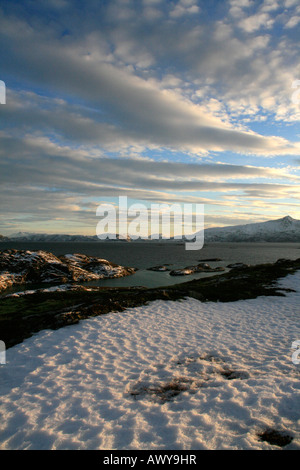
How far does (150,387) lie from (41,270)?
43.1 m

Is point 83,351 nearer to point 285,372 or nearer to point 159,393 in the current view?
point 159,393

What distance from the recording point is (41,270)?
46125 millimetres

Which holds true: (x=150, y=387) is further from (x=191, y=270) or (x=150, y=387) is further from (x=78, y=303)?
(x=191, y=270)

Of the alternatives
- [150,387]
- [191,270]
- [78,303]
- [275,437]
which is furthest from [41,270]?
[275,437]

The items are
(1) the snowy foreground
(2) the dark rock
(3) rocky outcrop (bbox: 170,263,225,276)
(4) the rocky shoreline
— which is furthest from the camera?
(3) rocky outcrop (bbox: 170,263,225,276)

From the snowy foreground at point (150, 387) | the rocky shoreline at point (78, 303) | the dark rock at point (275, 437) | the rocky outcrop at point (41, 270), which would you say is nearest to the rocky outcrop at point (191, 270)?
the rocky outcrop at point (41, 270)

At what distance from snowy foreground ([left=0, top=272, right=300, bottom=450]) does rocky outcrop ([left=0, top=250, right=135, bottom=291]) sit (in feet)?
108

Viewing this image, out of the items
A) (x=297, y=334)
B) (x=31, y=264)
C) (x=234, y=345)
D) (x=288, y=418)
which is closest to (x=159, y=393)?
(x=288, y=418)

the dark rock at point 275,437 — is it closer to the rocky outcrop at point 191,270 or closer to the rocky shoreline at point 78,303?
the rocky shoreline at point 78,303

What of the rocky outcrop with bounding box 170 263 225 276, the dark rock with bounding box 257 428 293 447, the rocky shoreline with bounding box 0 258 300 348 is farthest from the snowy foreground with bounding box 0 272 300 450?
the rocky outcrop with bounding box 170 263 225 276

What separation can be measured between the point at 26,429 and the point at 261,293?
22.8 metres

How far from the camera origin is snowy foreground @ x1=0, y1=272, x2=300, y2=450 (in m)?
6.16

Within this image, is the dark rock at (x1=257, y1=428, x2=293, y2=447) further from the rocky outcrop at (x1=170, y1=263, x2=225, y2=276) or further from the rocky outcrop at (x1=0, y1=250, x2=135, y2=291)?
the rocky outcrop at (x1=170, y1=263, x2=225, y2=276)

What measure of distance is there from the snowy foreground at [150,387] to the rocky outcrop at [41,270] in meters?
33.0
